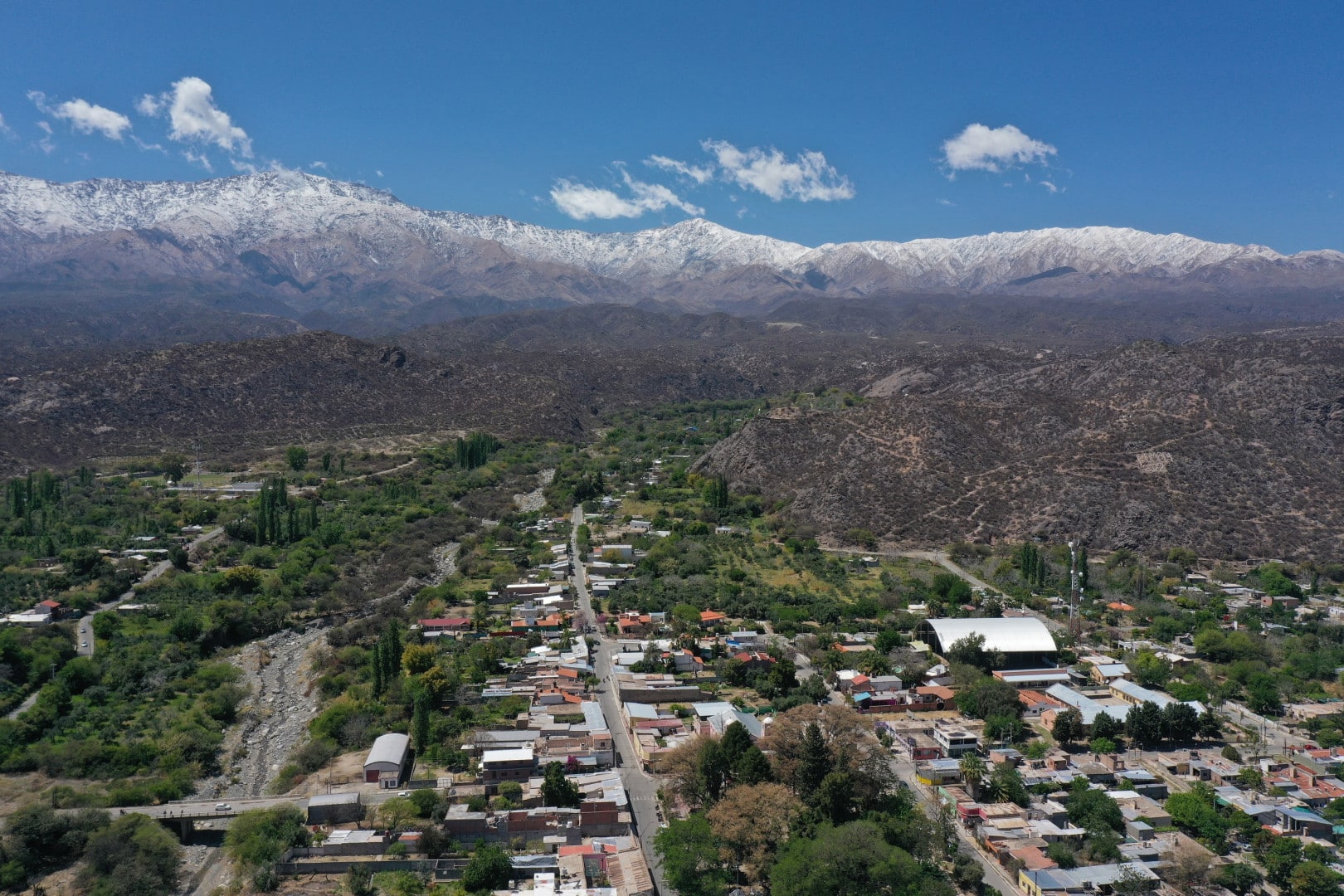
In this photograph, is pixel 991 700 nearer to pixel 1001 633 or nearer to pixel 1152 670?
pixel 1001 633

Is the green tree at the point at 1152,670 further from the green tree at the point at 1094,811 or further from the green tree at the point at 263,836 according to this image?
the green tree at the point at 263,836

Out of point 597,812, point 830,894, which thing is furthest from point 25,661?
point 830,894

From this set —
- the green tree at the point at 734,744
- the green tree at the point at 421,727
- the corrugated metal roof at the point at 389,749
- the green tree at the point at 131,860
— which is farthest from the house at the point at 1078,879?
the green tree at the point at 131,860

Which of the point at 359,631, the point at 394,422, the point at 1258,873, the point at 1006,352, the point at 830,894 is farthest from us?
the point at 1006,352

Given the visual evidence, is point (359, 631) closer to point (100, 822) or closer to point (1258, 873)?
point (100, 822)

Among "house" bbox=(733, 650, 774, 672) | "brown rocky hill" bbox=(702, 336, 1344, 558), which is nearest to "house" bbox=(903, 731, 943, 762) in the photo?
"house" bbox=(733, 650, 774, 672)

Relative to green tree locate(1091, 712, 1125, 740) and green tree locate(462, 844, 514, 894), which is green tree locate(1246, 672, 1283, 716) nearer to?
green tree locate(1091, 712, 1125, 740)
